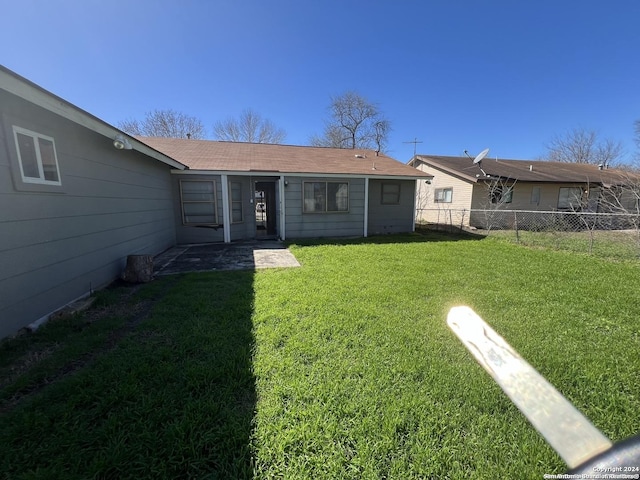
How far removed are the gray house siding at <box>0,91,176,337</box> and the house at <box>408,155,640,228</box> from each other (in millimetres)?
11946

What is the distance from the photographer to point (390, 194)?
1109cm

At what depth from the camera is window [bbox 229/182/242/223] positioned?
8.94m

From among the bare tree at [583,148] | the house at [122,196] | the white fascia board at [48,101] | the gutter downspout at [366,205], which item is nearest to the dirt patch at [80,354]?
the house at [122,196]

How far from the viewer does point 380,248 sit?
779cm

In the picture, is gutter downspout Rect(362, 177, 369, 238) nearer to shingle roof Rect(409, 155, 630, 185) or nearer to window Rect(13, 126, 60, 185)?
shingle roof Rect(409, 155, 630, 185)

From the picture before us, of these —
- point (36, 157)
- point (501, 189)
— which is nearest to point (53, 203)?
point (36, 157)

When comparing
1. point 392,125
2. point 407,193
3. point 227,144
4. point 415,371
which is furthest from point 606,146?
point 415,371

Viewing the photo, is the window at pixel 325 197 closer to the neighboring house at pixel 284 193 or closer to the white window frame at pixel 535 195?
the neighboring house at pixel 284 193

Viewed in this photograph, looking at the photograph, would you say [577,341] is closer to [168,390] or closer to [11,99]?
[168,390]

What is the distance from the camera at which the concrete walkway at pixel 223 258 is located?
584 cm

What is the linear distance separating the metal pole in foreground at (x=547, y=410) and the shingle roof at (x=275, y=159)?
8.21 metres

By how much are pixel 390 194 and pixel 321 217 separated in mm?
3292

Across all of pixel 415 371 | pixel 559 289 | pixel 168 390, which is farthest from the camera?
pixel 559 289

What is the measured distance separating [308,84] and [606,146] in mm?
31749
